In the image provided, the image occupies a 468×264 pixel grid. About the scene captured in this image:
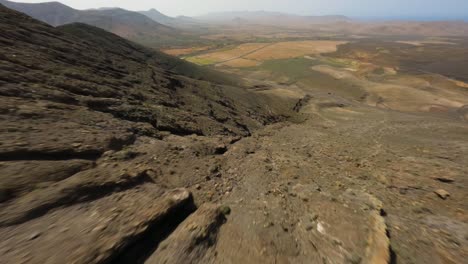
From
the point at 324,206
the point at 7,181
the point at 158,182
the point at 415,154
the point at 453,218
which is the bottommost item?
the point at 415,154

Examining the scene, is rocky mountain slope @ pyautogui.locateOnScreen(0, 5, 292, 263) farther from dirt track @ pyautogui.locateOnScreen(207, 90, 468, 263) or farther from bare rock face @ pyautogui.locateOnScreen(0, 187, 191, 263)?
dirt track @ pyautogui.locateOnScreen(207, 90, 468, 263)

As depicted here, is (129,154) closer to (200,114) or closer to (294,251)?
(294,251)

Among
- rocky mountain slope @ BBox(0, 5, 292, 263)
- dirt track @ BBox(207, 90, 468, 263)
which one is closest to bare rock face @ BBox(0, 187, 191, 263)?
rocky mountain slope @ BBox(0, 5, 292, 263)

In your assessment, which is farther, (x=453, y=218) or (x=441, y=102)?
(x=441, y=102)

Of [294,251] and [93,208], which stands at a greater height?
[93,208]

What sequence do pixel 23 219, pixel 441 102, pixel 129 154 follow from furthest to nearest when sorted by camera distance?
pixel 441 102
pixel 129 154
pixel 23 219

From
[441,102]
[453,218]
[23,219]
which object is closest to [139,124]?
[23,219]

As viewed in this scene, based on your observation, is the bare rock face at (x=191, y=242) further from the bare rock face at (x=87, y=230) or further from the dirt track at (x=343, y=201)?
the bare rock face at (x=87, y=230)

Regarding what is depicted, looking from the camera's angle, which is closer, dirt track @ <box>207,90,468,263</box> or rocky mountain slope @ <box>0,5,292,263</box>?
rocky mountain slope @ <box>0,5,292,263</box>
